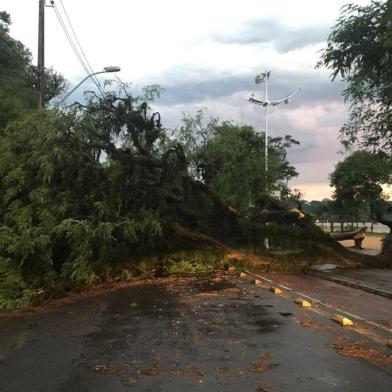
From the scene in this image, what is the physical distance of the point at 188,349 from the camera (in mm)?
7531

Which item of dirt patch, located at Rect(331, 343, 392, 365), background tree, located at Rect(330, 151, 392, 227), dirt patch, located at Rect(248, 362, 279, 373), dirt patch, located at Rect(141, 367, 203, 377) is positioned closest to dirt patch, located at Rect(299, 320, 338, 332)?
dirt patch, located at Rect(331, 343, 392, 365)

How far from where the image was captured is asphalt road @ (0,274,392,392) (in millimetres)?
6070

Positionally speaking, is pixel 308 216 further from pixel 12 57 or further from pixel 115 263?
pixel 12 57

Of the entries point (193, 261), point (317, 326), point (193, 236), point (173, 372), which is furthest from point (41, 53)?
point (173, 372)

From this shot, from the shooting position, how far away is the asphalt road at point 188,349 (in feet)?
19.9

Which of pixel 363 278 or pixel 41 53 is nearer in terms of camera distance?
pixel 363 278

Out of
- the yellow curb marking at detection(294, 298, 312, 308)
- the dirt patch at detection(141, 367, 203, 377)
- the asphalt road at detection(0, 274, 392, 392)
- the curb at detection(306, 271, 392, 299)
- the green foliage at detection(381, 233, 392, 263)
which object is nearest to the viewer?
the asphalt road at detection(0, 274, 392, 392)

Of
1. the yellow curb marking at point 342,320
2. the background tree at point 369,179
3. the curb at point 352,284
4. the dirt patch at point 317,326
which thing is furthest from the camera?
the background tree at point 369,179

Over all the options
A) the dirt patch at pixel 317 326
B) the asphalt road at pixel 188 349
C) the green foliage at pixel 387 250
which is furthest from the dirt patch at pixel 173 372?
the green foliage at pixel 387 250

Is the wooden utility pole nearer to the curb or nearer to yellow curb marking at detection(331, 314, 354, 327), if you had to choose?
the curb

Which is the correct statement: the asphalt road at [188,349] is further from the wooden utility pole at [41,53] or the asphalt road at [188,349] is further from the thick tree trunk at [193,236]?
the wooden utility pole at [41,53]

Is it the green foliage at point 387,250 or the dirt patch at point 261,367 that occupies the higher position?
the green foliage at point 387,250

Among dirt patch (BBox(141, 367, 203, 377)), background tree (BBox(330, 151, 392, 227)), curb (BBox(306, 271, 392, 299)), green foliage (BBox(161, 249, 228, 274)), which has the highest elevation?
background tree (BBox(330, 151, 392, 227))

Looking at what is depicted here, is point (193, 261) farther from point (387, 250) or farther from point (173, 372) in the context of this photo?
point (173, 372)
